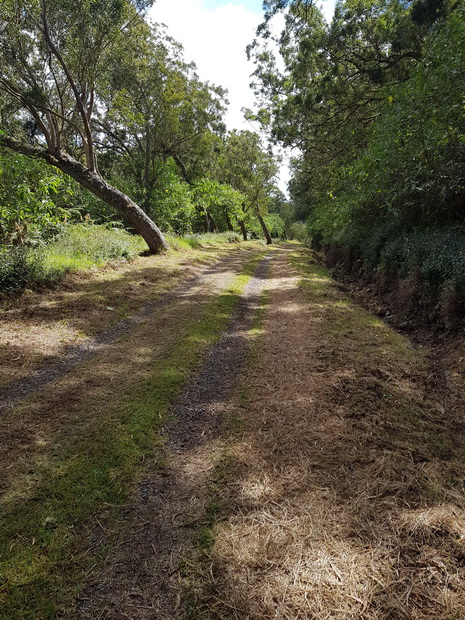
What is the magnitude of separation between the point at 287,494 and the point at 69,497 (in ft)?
6.30

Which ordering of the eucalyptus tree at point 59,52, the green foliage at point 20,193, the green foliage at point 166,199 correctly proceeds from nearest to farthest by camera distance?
the green foliage at point 20,193, the eucalyptus tree at point 59,52, the green foliage at point 166,199

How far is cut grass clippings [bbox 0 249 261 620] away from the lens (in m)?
1.93

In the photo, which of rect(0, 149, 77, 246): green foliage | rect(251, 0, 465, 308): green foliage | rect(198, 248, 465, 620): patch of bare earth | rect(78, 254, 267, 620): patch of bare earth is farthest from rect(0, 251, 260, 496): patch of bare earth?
rect(251, 0, 465, 308): green foliage

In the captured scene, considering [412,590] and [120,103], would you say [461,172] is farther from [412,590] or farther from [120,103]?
[120,103]

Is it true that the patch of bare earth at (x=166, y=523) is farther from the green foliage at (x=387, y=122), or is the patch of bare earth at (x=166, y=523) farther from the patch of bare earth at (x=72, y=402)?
the green foliage at (x=387, y=122)

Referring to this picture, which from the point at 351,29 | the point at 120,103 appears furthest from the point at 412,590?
the point at 120,103

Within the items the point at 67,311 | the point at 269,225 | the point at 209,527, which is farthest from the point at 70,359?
the point at 269,225

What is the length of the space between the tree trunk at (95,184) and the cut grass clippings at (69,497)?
11724 mm

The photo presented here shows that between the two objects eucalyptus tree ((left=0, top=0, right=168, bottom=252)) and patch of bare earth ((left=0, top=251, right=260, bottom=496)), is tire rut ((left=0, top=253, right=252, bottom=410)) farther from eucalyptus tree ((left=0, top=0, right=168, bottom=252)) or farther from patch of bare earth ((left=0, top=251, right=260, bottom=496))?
eucalyptus tree ((left=0, top=0, right=168, bottom=252))

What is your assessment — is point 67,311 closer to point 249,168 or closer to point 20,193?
point 20,193

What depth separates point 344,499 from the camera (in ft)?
8.57

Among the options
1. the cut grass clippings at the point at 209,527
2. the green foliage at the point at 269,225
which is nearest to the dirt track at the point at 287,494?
the cut grass clippings at the point at 209,527

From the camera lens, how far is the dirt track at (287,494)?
6.33 ft

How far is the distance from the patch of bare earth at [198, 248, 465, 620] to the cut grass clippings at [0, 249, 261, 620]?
3.05 feet
